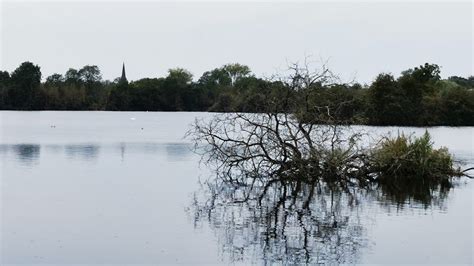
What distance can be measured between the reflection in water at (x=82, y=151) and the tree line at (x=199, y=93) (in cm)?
3018

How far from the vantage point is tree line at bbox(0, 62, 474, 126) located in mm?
77375

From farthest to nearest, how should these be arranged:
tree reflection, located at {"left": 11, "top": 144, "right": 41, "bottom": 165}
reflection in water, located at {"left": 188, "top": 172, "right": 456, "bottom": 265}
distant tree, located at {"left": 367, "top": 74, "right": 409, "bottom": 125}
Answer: distant tree, located at {"left": 367, "top": 74, "right": 409, "bottom": 125}
tree reflection, located at {"left": 11, "top": 144, "right": 41, "bottom": 165}
reflection in water, located at {"left": 188, "top": 172, "right": 456, "bottom": 265}

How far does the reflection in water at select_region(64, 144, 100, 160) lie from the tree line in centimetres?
3018

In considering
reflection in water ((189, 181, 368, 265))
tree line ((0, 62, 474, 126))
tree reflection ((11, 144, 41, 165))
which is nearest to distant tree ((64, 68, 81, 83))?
tree line ((0, 62, 474, 126))

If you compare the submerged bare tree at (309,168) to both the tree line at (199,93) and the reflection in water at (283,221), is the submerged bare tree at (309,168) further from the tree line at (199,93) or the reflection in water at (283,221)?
the tree line at (199,93)

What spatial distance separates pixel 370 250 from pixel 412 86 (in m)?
66.2

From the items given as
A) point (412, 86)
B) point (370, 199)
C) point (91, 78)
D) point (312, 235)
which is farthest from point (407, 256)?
point (91, 78)

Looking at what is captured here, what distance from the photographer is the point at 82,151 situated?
3991 centimetres

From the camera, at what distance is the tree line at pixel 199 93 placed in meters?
77.4

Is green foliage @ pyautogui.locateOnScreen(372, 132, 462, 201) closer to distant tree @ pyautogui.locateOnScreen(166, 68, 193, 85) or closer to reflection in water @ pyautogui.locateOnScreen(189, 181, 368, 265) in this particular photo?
reflection in water @ pyautogui.locateOnScreen(189, 181, 368, 265)

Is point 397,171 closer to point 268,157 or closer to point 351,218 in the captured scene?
point 268,157

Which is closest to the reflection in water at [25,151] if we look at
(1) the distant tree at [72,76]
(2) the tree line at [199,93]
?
(2) the tree line at [199,93]

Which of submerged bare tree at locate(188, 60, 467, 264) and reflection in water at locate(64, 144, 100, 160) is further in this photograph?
reflection in water at locate(64, 144, 100, 160)

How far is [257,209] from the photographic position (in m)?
20.5
